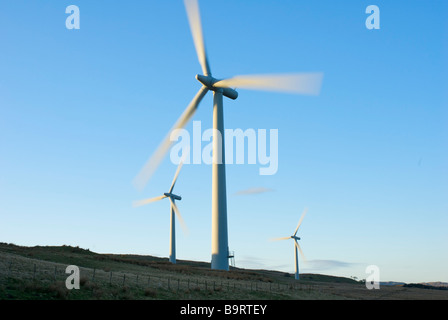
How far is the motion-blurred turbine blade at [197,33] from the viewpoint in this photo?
60594 millimetres

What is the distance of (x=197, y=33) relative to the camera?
208 feet

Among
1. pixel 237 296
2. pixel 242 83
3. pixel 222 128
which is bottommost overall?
pixel 237 296

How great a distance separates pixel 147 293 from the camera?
123 feet

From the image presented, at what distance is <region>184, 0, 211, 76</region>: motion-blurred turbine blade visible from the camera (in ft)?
199

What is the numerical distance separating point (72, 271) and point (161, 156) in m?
20.7
